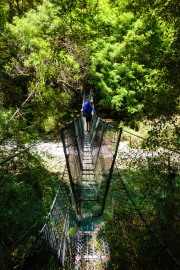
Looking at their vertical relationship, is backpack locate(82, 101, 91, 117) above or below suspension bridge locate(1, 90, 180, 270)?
above

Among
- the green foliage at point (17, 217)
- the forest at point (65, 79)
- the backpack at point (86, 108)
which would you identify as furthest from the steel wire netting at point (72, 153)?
the backpack at point (86, 108)

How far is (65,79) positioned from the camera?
838cm

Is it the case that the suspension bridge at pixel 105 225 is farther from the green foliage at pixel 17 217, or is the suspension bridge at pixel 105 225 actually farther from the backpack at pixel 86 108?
the backpack at pixel 86 108

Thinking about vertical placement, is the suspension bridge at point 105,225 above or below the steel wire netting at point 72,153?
below

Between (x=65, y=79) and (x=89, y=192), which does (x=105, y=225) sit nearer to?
(x=89, y=192)

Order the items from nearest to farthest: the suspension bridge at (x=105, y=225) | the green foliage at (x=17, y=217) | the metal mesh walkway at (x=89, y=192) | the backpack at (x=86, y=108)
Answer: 1. the green foliage at (x=17, y=217)
2. the suspension bridge at (x=105, y=225)
3. the metal mesh walkway at (x=89, y=192)
4. the backpack at (x=86, y=108)

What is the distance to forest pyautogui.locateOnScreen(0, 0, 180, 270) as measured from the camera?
2658mm

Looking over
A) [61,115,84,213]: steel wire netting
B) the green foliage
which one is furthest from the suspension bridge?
the green foliage

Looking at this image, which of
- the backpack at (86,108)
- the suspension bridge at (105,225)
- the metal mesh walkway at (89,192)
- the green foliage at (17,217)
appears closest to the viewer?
the green foliage at (17,217)

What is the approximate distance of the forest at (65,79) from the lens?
8.72 ft

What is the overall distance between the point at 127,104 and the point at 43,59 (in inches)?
192

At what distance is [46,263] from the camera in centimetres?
247

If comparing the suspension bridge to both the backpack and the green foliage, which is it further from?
the backpack

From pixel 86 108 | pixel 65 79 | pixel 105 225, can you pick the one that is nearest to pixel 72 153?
pixel 105 225
